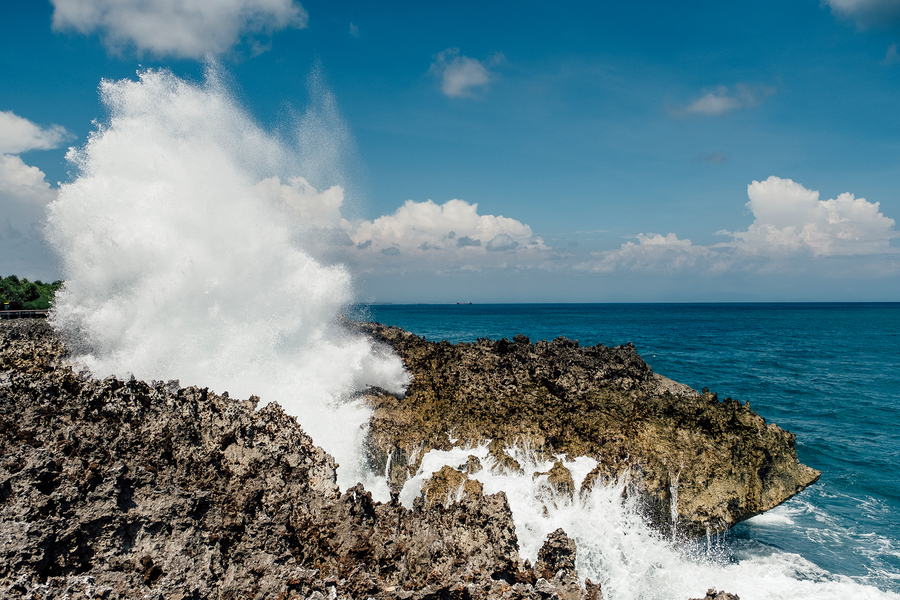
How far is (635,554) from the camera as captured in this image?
33.8 ft

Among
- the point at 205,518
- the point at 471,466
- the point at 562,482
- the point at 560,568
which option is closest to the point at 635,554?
the point at 562,482

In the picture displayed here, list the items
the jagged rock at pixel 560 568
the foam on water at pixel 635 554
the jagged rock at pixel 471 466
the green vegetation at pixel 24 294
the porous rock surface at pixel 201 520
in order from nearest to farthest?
the porous rock surface at pixel 201 520 < the jagged rock at pixel 560 568 < the foam on water at pixel 635 554 < the jagged rock at pixel 471 466 < the green vegetation at pixel 24 294

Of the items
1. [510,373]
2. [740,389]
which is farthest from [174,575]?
[740,389]

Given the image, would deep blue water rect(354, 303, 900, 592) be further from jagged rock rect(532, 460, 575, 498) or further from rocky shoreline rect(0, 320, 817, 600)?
rocky shoreline rect(0, 320, 817, 600)

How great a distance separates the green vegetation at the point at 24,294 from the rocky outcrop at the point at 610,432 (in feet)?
147

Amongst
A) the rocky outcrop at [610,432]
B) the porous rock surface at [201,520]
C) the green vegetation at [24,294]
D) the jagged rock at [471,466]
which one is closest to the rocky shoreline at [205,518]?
the porous rock surface at [201,520]

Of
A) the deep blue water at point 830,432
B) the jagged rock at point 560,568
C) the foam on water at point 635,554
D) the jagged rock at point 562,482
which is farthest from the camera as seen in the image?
the deep blue water at point 830,432

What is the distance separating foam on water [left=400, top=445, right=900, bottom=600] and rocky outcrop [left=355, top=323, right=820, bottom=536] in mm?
397

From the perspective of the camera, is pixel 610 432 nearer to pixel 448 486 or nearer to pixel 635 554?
pixel 635 554

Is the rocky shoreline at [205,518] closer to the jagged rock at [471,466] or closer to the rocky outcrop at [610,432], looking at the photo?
the jagged rock at [471,466]

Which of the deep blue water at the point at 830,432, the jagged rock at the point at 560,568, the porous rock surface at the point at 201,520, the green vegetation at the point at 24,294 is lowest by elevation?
the deep blue water at the point at 830,432

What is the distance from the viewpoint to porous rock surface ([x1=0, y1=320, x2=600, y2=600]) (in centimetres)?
558

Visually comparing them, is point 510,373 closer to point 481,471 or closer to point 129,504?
point 481,471

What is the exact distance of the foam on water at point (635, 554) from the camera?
980 centimetres
